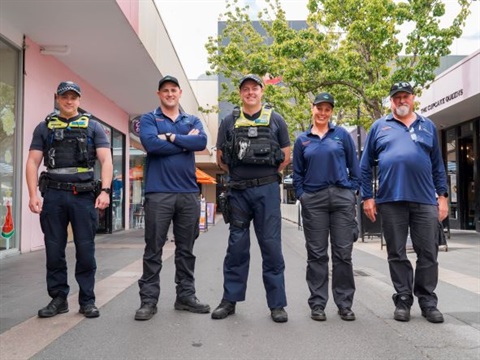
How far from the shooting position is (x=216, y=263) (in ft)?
26.8

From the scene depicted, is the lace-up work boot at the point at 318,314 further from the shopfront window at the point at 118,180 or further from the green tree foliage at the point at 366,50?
the shopfront window at the point at 118,180

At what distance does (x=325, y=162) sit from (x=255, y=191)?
688 mm

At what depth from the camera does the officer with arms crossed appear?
4.27 m

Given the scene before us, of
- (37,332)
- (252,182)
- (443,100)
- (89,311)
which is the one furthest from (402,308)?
(443,100)

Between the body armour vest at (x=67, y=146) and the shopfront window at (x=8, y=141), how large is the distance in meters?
5.18

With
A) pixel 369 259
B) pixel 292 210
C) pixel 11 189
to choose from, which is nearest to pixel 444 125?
pixel 292 210

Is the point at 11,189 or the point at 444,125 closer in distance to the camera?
the point at 11,189

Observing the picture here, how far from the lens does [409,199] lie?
13.8 feet

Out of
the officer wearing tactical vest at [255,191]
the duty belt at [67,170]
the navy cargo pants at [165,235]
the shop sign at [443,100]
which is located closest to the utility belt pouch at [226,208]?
the officer wearing tactical vest at [255,191]

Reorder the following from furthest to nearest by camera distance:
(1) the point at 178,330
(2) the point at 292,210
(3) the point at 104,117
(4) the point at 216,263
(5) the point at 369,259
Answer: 1. (2) the point at 292,210
2. (3) the point at 104,117
3. (5) the point at 369,259
4. (4) the point at 216,263
5. (1) the point at 178,330

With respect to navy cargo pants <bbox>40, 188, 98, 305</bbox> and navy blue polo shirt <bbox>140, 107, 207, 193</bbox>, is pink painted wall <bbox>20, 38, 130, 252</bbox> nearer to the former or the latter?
navy cargo pants <bbox>40, 188, 98, 305</bbox>

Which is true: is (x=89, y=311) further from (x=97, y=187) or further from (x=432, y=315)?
(x=432, y=315)

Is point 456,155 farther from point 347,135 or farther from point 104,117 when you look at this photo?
point 347,135

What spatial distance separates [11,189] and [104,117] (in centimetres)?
567
